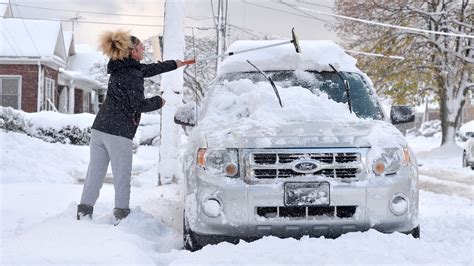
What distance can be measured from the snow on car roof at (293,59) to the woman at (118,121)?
0.96 metres

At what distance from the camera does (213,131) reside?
473 centimetres

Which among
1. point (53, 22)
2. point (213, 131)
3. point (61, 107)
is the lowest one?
point (61, 107)

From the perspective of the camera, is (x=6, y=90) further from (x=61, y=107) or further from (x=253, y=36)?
(x=253, y=36)

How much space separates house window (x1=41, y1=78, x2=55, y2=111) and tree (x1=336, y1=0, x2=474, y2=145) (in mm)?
14182

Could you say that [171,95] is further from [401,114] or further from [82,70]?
[82,70]

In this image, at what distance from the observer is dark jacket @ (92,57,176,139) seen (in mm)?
5625

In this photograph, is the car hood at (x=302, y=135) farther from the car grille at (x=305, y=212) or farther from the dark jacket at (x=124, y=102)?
the dark jacket at (x=124, y=102)

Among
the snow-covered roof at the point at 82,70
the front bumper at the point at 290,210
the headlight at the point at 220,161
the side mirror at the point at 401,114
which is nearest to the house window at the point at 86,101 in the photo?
the snow-covered roof at the point at 82,70

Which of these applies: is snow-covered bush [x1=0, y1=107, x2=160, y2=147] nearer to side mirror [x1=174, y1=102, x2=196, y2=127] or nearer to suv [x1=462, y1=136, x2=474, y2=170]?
suv [x1=462, y1=136, x2=474, y2=170]

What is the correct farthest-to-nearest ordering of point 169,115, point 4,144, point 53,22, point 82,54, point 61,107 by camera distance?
point 82,54
point 61,107
point 53,22
point 4,144
point 169,115

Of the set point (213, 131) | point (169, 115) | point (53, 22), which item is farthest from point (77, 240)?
point (53, 22)

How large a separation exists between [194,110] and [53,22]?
84.6 ft

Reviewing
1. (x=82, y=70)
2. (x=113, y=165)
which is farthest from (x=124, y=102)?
(x=82, y=70)

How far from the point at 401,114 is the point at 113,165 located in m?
2.76
